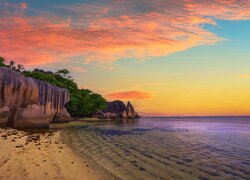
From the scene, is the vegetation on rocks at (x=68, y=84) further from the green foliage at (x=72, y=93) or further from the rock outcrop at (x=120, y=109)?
the rock outcrop at (x=120, y=109)

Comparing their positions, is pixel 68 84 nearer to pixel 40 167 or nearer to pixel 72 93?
pixel 72 93

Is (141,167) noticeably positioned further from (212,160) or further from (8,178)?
(8,178)

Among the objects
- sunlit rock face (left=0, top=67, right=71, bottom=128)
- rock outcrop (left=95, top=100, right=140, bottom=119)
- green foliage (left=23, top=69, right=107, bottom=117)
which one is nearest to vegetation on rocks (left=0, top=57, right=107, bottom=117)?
green foliage (left=23, top=69, right=107, bottom=117)

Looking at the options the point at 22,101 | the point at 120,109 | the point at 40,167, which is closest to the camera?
the point at 40,167

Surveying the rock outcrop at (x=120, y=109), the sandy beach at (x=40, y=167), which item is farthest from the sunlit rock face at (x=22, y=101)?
the rock outcrop at (x=120, y=109)

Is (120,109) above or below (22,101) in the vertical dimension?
above

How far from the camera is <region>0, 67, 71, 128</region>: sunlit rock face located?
30.4 metres

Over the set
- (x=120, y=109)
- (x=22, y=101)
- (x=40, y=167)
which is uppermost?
(x=120, y=109)

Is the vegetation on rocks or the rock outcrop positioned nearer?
the vegetation on rocks

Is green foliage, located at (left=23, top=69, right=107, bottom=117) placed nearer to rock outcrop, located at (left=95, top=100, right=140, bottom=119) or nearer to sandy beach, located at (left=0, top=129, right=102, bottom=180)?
rock outcrop, located at (left=95, top=100, right=140, bottom=119)

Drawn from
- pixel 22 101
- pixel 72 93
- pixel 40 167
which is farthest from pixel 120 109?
pixel 40 167

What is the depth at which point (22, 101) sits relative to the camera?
108 ft

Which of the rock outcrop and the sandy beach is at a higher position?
the rock outcrop

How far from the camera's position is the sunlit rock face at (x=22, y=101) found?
30.4m
